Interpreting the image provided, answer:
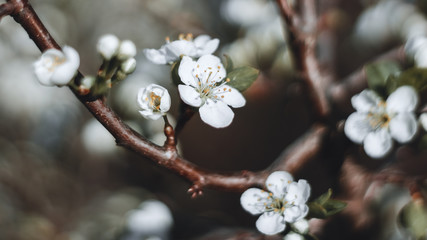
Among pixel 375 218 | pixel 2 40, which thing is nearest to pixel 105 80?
pixel 375 218

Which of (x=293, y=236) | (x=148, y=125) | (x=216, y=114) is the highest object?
(x=148, y=125)

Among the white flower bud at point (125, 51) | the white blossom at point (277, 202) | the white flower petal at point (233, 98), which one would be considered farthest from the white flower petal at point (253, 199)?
the white flower bud at point (125, 51)

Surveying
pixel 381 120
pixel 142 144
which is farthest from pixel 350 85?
pixel 142 144

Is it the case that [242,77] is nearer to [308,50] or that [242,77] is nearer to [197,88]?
[197,88]

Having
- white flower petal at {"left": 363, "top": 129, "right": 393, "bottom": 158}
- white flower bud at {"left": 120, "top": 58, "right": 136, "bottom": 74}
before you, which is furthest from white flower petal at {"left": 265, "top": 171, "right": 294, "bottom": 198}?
white flower bud at {"left": 120, "top": 58, "right": 136, "bottom": 74}

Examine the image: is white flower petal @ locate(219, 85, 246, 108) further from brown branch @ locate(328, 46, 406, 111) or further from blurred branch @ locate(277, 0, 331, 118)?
brown branch @ locate(328, 46, 406, 111)

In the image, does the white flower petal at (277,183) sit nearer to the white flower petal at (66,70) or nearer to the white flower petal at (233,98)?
the white flower petal at (233,98)
